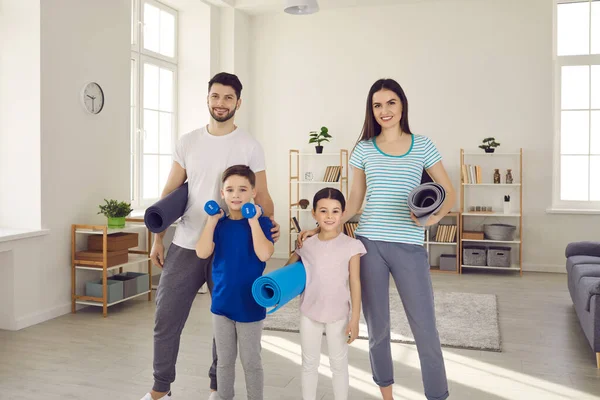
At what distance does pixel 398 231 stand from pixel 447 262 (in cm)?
442

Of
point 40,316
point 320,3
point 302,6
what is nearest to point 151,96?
point 302,6

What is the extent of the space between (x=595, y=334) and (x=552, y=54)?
4155 mm

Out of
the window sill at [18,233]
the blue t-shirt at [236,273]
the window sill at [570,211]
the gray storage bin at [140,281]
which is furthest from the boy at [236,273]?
the window sill at [570,211]

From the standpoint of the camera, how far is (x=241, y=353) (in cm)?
235

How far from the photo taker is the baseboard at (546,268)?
6.53 metres

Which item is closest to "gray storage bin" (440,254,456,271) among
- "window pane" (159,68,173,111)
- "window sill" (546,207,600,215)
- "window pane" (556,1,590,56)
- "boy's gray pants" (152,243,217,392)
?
"window sill" (546,207,600,215)

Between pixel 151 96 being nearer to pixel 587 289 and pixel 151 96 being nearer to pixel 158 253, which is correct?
pixel 158 253

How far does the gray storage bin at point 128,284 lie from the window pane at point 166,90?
2411 mm

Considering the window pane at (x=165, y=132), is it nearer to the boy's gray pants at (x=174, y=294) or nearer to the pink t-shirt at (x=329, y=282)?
the boy's gray pants at (x=174, y=294)

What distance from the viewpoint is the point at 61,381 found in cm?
304

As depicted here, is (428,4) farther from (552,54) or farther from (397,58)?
(552,54)

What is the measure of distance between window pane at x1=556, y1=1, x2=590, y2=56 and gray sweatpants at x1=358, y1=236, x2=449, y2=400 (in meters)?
5.26

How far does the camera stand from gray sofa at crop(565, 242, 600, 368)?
3258 mm

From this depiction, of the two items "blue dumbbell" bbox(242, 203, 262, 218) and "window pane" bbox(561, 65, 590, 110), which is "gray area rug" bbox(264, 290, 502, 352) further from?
"window pane" bbox(561, 65, 590, 110)
